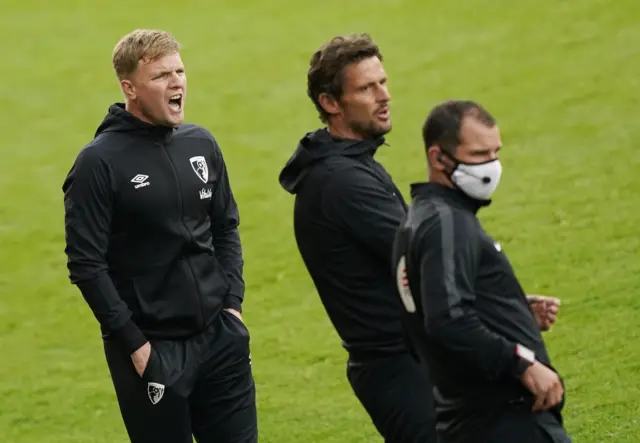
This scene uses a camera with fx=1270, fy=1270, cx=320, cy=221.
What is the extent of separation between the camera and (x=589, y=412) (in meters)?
6.60

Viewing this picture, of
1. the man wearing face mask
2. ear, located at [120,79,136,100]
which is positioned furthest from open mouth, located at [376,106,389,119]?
ear, located at [120,79,136,100]

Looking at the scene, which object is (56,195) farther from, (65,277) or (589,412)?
(589,412)

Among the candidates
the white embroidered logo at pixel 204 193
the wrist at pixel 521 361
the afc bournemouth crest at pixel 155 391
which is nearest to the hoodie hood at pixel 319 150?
the white embroidered logo at pixel 204 193

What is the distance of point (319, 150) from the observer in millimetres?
4527

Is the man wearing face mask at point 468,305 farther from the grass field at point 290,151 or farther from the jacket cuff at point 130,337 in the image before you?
the grass field at point 290,151

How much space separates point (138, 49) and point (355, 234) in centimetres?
109

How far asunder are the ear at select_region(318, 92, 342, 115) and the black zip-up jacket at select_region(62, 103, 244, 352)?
59 centimetres

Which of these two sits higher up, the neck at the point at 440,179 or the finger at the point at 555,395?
the neck at the point at 440,179

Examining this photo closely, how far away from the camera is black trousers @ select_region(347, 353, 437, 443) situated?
4.41 metres

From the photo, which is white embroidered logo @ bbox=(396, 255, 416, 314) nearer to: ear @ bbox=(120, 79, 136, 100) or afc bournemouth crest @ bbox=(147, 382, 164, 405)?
afc bournemouth crest @ bbox=(147, 382, 164, 405)

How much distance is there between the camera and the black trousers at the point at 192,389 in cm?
477

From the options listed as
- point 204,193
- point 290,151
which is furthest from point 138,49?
point 290,151

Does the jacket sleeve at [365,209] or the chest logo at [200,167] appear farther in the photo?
the chest logo at [200,167]

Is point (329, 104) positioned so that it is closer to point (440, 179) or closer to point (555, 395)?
point (440, 179)
